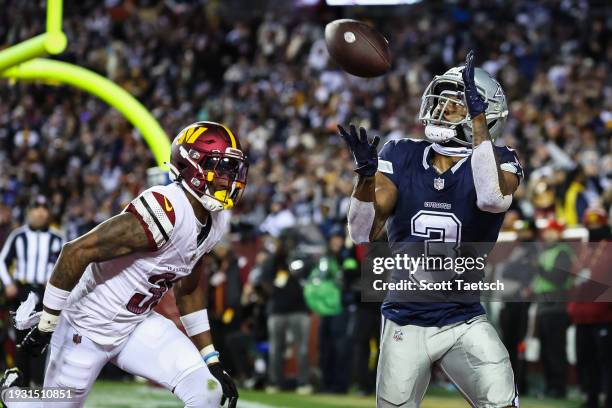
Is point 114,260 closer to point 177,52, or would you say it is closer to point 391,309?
point 391,309

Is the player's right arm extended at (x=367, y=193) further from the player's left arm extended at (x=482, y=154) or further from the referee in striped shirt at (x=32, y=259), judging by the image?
the referee in striped shirt at (x=32, y=259)

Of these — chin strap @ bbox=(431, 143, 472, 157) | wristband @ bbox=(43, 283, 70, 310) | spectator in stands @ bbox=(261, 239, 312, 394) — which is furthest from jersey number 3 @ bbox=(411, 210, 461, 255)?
spectator in stands @ bbox=(261, 239, 312, 394)

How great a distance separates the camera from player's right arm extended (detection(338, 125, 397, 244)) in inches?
168

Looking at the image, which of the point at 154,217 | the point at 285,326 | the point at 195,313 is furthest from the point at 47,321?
the point at 285,326

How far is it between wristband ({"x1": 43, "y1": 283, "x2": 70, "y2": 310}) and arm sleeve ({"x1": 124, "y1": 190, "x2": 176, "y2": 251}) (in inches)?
15.4

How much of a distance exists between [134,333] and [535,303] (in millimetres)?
5437

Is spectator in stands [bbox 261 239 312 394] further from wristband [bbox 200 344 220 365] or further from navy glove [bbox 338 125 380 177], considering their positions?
navy glove [bbox 338 125 380 177]

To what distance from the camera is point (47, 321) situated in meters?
4.45

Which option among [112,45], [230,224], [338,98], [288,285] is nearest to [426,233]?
[288,285]

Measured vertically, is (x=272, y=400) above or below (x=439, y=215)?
below

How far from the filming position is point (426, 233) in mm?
4559

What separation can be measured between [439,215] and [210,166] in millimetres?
975

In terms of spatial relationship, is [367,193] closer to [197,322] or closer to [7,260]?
[197,322]

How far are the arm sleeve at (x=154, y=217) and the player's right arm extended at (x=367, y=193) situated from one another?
2.39 ft
